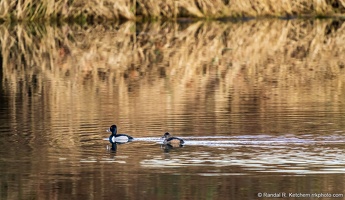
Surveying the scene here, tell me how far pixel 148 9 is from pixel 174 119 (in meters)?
25.1

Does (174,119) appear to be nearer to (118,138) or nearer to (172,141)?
(118,138)

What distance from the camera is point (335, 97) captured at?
57.5 feet

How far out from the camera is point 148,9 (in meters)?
39.8

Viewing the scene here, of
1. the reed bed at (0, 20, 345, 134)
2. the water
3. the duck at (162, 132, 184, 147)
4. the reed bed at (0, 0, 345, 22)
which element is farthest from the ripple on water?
the reed bed at (0, 0, 345, 22)

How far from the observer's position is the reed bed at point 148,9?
38688 mm

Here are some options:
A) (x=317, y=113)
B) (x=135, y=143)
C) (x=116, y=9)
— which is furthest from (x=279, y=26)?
(x=135, y=143)

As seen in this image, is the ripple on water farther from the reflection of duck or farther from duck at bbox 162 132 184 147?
the reflection of duck

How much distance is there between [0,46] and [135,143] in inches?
712

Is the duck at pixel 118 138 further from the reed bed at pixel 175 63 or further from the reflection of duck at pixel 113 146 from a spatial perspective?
the reed bed at pixel 175 63

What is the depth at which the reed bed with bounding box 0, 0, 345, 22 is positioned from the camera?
3869 cm

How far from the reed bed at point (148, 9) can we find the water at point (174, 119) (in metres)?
8.75

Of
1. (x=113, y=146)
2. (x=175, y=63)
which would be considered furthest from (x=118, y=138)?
(x=175, y=63)

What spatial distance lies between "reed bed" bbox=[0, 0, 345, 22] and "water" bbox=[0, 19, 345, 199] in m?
8.75

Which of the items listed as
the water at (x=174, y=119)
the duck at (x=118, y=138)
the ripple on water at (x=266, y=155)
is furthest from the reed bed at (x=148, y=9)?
the ripple on water at (x=266, y=155)
